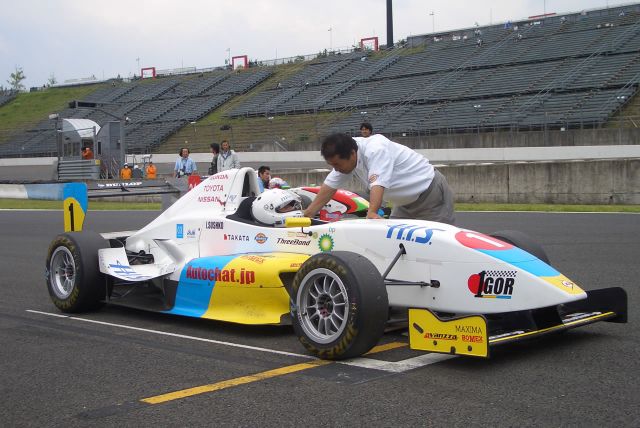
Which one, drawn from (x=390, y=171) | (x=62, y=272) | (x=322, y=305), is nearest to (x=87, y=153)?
(x=62, y=272)

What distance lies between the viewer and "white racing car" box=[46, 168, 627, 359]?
5.10m

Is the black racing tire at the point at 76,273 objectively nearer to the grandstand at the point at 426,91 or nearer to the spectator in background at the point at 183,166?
the spectator in background at the point at 183,166

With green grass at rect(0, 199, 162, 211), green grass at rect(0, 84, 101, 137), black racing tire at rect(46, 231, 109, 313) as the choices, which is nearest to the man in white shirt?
black racing tire at rect(46, 231, 109, 313)

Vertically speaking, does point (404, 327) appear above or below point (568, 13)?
below

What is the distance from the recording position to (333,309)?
534 cm

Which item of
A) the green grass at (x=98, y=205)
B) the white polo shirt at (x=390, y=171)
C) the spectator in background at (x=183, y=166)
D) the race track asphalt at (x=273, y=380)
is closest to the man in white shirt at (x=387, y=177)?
the white polo shirt at (x=390, y=171)

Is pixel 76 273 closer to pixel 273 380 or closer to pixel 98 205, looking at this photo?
pixel 273 380

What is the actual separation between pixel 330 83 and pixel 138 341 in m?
47.5

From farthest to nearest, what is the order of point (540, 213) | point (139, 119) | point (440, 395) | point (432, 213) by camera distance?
point (139, 119)
point (540, 213)
point (432, 213)
point (440, 395)

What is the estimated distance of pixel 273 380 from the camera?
15.8 feet

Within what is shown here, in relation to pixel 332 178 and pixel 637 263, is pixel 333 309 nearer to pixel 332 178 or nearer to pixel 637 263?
pixel 332 178

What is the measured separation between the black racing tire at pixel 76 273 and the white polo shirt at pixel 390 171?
2.48m

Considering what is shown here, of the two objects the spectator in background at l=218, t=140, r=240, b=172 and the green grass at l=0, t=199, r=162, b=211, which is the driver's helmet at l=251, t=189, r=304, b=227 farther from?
the green grass at l=0, t=199, r=162, b=211

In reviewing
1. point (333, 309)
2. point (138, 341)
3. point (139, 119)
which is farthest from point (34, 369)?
point (139, 119)
